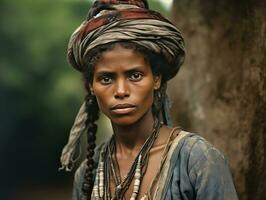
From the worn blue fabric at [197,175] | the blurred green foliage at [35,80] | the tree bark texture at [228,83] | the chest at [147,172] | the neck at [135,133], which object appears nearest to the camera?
the worn blue fabric at [197,175]

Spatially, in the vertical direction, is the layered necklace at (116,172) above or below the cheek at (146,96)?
below

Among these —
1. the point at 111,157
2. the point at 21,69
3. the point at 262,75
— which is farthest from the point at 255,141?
the point at 21,69

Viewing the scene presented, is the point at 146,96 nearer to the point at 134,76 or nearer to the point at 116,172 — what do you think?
the point at 134,76

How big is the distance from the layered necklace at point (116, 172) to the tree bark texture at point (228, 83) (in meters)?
0.75

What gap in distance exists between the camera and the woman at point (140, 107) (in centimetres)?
308

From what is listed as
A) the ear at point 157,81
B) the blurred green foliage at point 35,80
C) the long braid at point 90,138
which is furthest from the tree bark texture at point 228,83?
the blurred green foliage at point 35,80

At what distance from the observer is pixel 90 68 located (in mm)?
3227

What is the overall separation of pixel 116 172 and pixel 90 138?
241 mm

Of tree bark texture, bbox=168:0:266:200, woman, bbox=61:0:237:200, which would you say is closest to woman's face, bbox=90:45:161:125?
woman, bbox=61:0:237:200

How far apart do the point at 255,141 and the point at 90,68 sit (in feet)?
3.45

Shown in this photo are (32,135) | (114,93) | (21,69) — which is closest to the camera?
(114,93)

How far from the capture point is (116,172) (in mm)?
3277

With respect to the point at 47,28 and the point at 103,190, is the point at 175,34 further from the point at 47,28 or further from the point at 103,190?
the point at 47,28

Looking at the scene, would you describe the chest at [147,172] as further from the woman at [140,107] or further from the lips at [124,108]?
the lips at [124,108]
